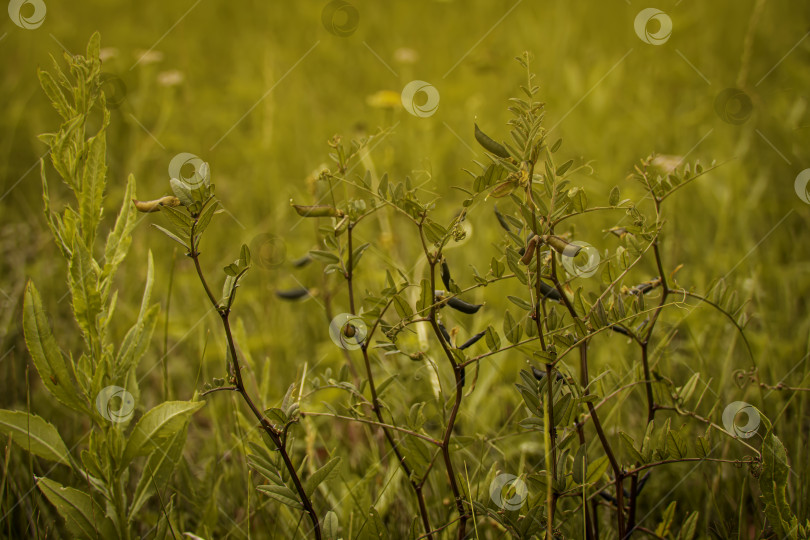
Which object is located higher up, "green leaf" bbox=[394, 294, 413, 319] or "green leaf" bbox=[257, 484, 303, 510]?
"green leaf" bbox=[394, 294, 413, 319]

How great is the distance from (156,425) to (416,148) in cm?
225

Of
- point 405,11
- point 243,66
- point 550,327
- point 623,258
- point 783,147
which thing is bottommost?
point 550,327

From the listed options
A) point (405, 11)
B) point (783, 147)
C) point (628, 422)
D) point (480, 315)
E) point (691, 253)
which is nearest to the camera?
point (628, 422)

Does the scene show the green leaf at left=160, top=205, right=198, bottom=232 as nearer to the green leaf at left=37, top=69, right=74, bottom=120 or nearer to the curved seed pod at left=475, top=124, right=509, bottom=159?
the green leaf at left=37, top=69, right=74, bottom=120

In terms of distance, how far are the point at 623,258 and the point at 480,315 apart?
1101mm

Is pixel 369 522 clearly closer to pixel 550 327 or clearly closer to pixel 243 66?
pixel 550 327

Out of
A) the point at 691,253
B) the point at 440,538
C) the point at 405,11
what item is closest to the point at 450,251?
the point at 691,253

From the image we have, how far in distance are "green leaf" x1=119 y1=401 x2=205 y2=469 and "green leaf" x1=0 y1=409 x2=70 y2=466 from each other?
142mm

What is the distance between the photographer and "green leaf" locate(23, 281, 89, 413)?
1101mm

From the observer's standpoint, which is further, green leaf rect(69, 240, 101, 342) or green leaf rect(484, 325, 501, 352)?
green leaf rect(69, 240, 101, 342)

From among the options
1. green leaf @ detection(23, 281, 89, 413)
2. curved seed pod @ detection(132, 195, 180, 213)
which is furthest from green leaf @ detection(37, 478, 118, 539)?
curved seed pod @ detection(132, 195, 180, 213)

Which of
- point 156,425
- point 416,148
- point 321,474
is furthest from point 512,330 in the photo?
point 416,148

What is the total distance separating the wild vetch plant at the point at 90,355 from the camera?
3.48 feet

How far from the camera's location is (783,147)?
2814 mm
